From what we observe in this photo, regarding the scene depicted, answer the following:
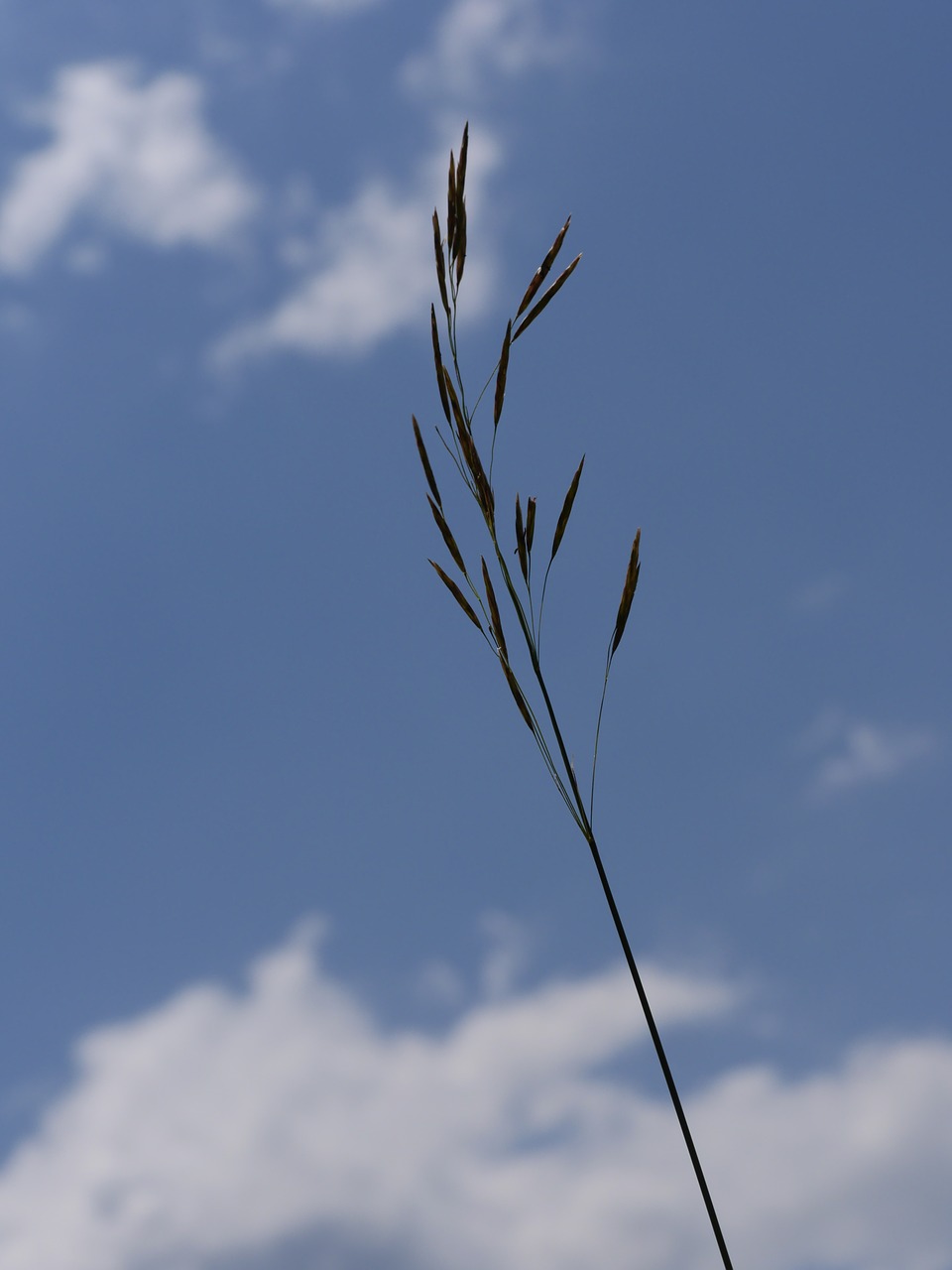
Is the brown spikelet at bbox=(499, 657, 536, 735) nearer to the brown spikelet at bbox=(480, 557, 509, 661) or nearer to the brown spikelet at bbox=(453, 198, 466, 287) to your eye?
the brown spikelet at bbox=(480, 557, 509, 661)

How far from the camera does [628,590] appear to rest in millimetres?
1521

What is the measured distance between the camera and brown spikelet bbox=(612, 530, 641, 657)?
4.98 feet

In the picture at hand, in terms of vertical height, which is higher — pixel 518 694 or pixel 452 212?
pixel 452 212

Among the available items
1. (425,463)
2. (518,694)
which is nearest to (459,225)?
(425,463)

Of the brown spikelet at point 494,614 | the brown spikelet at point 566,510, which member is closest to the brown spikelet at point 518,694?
the brown spikelet at point 494,614

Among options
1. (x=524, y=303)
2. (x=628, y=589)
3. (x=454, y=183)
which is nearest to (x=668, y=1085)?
(x=628, y=589)

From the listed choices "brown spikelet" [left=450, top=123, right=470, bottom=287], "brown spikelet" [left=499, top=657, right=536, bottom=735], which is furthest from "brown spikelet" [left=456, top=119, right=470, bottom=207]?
"brown spikelet" [left=499, top=657, right=536, bottom=735]

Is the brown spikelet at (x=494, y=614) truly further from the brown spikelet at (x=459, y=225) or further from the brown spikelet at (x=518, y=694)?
the brown spikelet at (x=459, y=225)

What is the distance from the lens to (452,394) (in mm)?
1500

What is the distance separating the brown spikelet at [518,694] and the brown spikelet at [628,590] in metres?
0.17

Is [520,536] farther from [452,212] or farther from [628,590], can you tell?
[452,212]

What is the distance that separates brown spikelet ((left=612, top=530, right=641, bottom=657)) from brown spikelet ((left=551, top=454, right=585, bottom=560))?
0.34 ft

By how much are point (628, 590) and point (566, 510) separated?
0.15 m

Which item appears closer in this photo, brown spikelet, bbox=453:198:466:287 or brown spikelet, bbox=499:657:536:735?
brown spikelet, bbox=499:657:536:735
